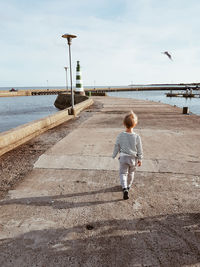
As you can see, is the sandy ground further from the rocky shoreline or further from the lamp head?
the lamp head

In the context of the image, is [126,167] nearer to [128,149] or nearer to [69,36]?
[128,149]

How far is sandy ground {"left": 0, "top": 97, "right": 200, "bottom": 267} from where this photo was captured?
2.03 m

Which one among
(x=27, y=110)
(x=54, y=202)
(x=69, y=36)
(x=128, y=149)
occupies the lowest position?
(x=27, y=110)

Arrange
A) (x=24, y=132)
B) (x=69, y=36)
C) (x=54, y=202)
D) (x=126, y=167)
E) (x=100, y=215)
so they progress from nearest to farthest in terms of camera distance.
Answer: (x=100, y=215)
(x=54, y=202)
(x=126, y=167)
(x=24, y=132)
(x=69, y=36)

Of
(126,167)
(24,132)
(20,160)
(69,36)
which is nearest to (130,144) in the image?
(126,167)

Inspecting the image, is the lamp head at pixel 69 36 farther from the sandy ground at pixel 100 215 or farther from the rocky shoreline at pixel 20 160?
the sandy ground at pixel 100 215

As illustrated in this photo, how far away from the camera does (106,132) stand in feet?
25.2

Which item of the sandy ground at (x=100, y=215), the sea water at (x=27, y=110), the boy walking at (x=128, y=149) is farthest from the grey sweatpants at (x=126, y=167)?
the sea water at (x=27, y=110)

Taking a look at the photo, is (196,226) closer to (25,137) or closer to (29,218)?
(29,218)

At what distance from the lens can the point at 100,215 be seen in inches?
105

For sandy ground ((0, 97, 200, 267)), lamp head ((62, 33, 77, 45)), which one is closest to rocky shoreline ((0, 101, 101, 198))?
sandy ground ((0, 97, 200, 267))

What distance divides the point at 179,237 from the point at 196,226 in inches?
14.4

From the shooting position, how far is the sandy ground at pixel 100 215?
2.03 meters

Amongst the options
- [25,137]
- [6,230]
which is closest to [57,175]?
[6,230]
